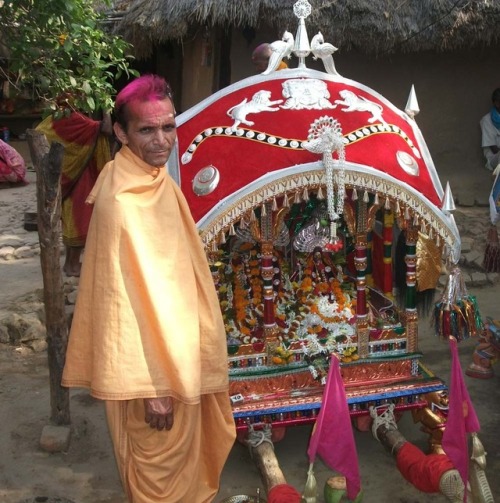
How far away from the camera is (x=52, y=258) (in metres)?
4.22

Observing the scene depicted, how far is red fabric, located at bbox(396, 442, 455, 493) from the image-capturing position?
333cm

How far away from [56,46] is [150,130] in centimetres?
137

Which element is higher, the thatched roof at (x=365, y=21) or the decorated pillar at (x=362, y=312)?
the thatched roof at (x=365, y=21)

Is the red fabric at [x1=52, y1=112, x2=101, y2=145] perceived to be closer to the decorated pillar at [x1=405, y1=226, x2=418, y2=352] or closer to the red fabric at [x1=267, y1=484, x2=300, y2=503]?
the decorated pillar at [x1=405, y1=226, x2=418, y2=352]

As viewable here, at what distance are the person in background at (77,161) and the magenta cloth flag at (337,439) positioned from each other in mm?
4211

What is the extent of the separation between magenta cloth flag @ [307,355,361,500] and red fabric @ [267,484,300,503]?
8.5 inches

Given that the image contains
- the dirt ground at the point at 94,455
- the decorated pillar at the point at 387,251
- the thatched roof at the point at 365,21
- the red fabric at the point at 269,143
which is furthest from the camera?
the thatched roof at the point at 365,21

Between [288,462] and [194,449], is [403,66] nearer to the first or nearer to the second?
[288,462]

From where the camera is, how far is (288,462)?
13.3 feet

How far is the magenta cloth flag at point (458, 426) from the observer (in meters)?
3.30

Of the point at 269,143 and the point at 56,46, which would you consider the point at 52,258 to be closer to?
the point at 56,46

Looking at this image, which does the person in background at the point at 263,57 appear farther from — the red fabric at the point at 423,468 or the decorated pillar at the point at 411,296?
the red fabric at the point at 423,468

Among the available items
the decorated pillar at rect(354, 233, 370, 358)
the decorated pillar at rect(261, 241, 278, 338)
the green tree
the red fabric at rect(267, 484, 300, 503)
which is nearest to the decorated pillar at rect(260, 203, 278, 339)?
the decorated pillar at rect(261, 241, 278, 338)

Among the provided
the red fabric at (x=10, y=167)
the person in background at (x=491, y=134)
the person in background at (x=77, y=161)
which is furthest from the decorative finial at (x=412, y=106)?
the red fabric at (x=10, y=167)
